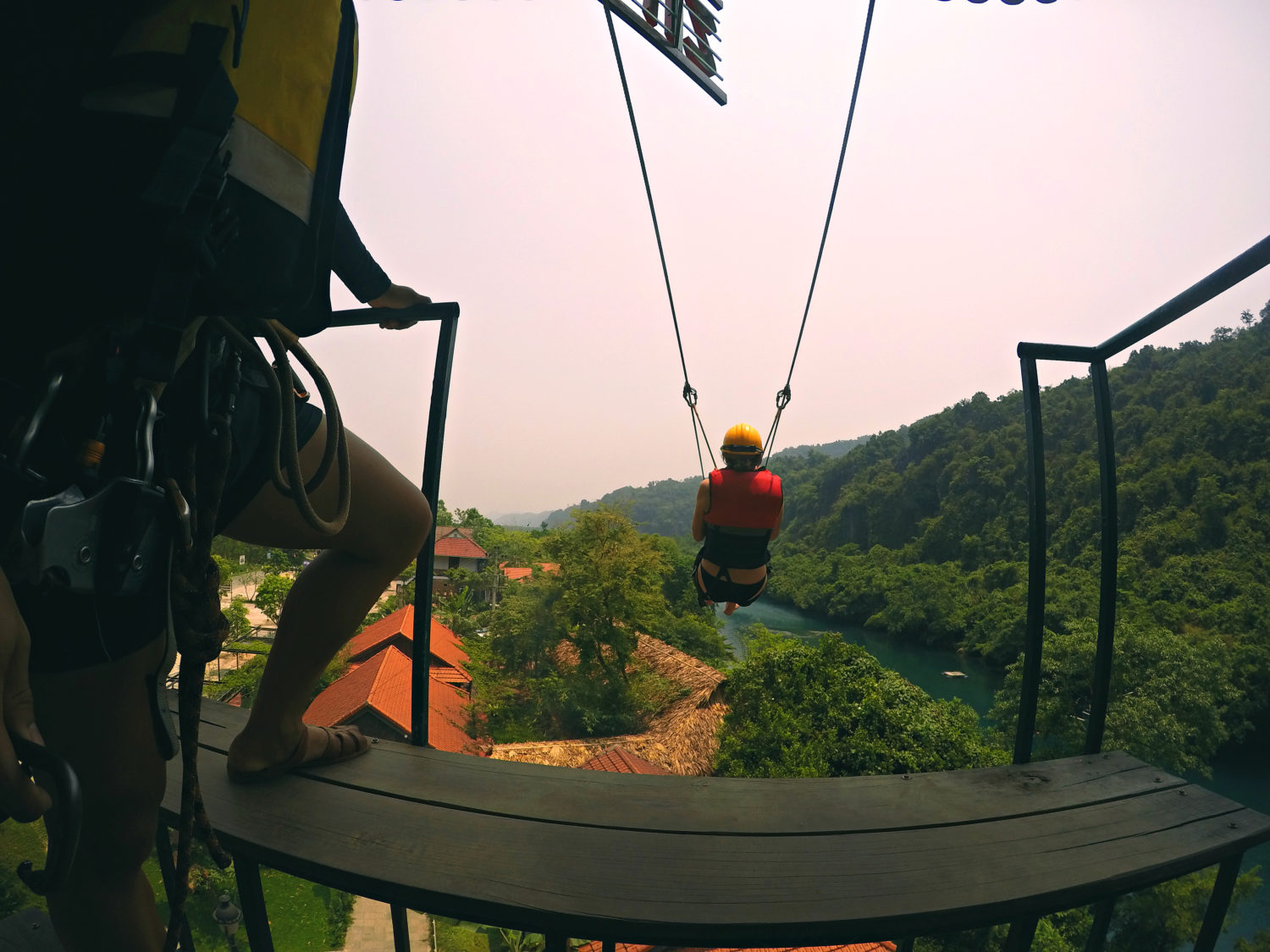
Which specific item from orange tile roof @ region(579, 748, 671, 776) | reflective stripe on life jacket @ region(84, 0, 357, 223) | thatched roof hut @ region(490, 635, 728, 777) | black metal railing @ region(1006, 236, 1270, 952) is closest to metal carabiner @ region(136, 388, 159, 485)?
reflective stripe on life jacket @ region(84, 0, 357, 223)

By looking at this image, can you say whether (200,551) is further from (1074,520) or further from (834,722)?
(1074,520)

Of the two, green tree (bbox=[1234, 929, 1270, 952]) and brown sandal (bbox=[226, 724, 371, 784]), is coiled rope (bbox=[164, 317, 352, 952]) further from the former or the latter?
green tree (bbox=[1234, 929, 1270, 952])

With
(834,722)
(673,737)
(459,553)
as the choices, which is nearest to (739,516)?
(834,722)

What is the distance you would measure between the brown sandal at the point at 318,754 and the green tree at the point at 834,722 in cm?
1449

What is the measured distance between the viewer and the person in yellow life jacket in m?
2.39

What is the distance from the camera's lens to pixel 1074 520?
109 feet

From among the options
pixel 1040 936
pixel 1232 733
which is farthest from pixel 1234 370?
pixel 1040 936

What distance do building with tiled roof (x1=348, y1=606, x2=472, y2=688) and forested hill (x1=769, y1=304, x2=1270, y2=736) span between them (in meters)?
21.4

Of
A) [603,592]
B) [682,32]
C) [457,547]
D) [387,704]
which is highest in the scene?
[682,32]

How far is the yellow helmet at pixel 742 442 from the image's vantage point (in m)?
2.50

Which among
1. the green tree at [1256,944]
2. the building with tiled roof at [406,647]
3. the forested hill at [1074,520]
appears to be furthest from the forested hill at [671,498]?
the green tree at [1256,944]

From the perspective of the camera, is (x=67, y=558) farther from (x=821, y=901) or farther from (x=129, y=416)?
(x=821, y=901)

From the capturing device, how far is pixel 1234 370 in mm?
33625

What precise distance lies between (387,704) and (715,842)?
15.1m
